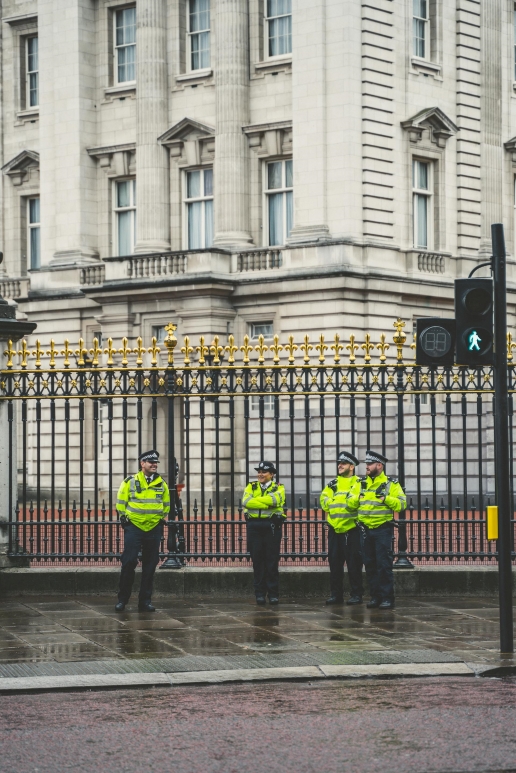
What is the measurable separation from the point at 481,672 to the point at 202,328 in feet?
88.5

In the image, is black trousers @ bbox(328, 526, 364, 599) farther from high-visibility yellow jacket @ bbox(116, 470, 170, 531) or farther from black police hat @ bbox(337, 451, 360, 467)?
high-visibility yellow jacket @ bbox(116, 470, 170, 531)

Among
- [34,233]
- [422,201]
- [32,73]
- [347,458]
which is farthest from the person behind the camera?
[34,233]

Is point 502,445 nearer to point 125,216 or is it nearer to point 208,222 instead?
point 208,222

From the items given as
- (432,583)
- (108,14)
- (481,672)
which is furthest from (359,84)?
(481,672)

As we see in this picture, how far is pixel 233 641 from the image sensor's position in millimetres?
13578

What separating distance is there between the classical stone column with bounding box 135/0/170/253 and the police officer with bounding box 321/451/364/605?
80.9ft

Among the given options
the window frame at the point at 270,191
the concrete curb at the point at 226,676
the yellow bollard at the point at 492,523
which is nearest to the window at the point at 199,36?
the window frame at the point at 270,191

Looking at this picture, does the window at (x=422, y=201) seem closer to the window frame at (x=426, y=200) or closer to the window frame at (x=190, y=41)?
the window frame at (x=426, y=200)

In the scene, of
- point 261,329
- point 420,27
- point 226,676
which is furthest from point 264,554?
point 420,27

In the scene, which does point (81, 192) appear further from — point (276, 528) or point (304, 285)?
point (276, 528)

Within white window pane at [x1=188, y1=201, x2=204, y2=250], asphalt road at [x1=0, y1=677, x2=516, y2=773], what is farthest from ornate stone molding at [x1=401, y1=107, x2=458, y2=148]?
asphalt road at [x1=0, y1=677, x2=516, y2=773]

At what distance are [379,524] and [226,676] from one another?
478 cm

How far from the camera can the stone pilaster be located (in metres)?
37.4

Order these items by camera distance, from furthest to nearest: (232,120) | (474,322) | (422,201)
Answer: (422,201), (232,120), (474,322)
